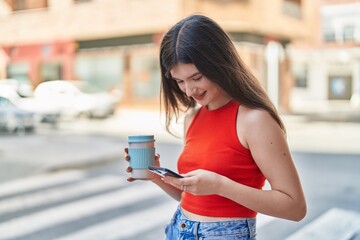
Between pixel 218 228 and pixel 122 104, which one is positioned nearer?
pixel 218 228

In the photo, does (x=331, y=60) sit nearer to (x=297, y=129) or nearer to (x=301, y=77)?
(x=301, y=77)

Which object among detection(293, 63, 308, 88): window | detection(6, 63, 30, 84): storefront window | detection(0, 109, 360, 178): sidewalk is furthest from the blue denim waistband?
detection(293, 63, 308, 88): window

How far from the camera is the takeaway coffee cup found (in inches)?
67.7

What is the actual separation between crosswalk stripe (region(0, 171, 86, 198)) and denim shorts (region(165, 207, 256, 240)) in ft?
19.0

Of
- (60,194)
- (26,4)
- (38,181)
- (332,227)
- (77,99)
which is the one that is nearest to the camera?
(332,227)

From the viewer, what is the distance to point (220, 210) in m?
1.64

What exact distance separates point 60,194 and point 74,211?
3.41 feet

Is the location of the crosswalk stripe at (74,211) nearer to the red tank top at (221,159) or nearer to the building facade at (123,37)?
the red tank top at (221,159)

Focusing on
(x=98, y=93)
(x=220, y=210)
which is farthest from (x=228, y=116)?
(x=98, y=93)

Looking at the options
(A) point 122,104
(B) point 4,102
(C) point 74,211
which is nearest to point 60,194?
(C) point 74,211

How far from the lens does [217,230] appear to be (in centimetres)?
164

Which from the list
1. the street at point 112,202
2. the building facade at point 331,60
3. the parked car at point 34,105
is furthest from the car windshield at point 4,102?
the building facade at point 331,60

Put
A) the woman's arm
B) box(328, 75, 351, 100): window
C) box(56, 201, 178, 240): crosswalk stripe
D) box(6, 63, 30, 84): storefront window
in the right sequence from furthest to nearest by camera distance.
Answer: box(328, 75, 351, 100): window
box(6, 63, 30, 84): storefront window
box(56, 201, 178, 240): crosswalk stripe
the woman's arm

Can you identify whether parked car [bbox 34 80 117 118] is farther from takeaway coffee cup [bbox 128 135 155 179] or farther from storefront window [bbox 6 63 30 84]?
takeaway coffee cup [bbox 128 135 155 179]
